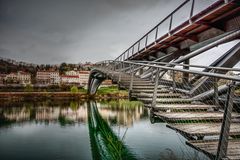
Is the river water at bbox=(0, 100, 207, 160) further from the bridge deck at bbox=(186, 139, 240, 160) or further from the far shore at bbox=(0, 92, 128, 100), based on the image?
the far shore at bbox=(0, 92, 128, 100)

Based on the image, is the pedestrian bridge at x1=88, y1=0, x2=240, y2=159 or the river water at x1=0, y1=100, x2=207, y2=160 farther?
the river water at x1=0, y1=100, x2=207, y2=160

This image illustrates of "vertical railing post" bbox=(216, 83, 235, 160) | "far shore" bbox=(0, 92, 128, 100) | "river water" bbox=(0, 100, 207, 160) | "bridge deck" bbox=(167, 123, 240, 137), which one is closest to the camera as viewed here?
"vertical railing post" bbox=(216, 83, 235, 160)

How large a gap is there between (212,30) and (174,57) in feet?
13.5

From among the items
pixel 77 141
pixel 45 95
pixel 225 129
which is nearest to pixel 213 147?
pixel 225 129

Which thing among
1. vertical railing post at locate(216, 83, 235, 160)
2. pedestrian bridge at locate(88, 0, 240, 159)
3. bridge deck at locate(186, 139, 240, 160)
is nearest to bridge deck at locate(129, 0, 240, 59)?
pedestrian bridge at locate(88, 0, 240, 159)

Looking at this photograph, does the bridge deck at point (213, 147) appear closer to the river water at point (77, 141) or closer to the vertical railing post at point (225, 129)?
the vertical railing post at point (225, 129)

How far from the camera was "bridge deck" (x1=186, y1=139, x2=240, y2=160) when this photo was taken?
354 centimetres

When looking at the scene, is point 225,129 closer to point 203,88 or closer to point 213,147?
point 213,147

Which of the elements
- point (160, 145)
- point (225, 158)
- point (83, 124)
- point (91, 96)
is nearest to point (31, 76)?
point (91, 96)

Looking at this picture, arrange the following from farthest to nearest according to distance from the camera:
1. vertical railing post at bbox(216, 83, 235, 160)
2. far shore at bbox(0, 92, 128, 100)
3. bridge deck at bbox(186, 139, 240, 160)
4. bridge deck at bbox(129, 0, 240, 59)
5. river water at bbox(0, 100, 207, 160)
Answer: far shore at bbox(0, 92, 128, 100), river water at bbox(0, 100, 207, 160), bridge deck at bbox(129, 0, 240, 59), bridge deck at bbox(186, 139, 240, 160), vertical railing post at bbox(216, 83, 235, 160)

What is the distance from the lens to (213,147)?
3.91 m

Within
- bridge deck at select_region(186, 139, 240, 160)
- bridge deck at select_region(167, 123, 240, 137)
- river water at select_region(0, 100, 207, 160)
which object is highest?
bridge deck at select_region(167, 123, 240, 137)

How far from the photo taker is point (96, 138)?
18.8m

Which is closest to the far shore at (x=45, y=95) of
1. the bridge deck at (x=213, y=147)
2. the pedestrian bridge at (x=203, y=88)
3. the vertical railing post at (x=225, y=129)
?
the pedestrian bridge at (x=203, y=88)
